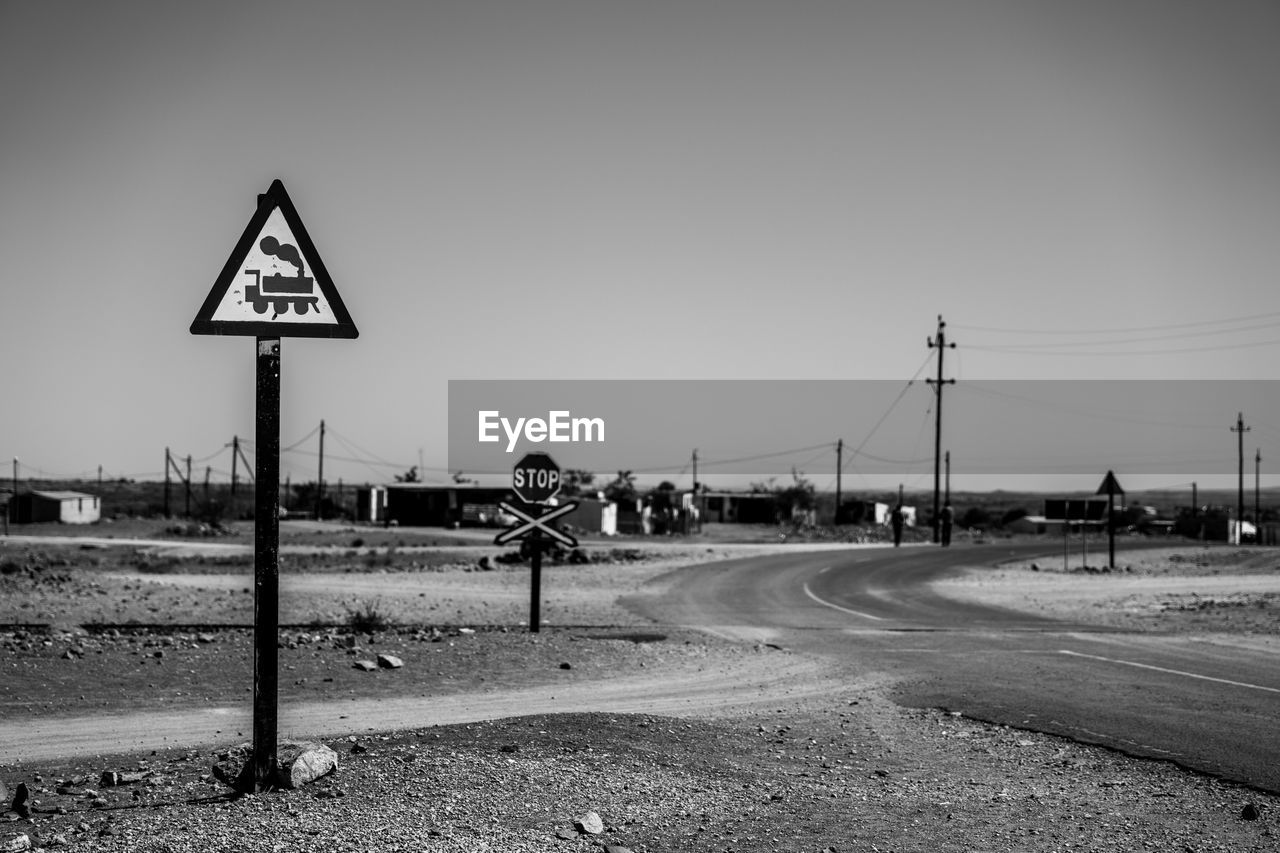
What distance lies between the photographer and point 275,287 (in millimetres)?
6277

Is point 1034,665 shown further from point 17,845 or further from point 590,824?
point 17,845

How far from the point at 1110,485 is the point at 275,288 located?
103 feet

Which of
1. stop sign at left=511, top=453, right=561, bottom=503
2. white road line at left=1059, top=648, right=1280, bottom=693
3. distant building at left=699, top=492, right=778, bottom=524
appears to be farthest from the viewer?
distant building at left=699, top=492, right=778, bottom=524

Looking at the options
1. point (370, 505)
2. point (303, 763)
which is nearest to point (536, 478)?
point (303, 763)

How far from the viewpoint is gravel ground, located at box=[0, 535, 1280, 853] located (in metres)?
5.89

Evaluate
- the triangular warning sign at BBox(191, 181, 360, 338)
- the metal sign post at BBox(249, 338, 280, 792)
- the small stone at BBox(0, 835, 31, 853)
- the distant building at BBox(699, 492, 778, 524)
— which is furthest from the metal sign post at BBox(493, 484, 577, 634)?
the distant building at BBox(699, 492, 778, 524)

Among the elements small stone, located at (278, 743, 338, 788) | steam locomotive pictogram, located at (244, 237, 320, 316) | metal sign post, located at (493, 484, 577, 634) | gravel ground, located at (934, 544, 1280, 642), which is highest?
steam locomotive pictogram, located at (244, 237, 320, 316)

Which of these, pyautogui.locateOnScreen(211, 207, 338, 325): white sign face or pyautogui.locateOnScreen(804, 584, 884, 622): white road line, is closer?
pyautogui.locateOnScreen(211, 207, 338, 325): white sign face

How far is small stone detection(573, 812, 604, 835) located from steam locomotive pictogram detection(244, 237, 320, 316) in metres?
3.01

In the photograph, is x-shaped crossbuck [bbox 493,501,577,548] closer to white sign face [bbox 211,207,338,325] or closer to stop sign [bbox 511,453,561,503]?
stop sign [bbox 511,453,561,503]

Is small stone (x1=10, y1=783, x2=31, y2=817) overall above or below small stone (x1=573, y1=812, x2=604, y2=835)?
above

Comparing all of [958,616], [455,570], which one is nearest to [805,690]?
[958,616]

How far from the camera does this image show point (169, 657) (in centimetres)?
1273

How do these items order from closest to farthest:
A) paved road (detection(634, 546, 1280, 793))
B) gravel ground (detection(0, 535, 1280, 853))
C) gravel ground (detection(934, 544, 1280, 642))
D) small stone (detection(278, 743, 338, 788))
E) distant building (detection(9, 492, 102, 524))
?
gravel ground (detection(0, 535, 1280, 853)) < small stone (detection(278, 743, 338, 788)) < paved road (detection(634, 546, 1280, 793)) < gravel ground (detection(934, 544, 1280, 642)) < distant building (detection(9, 492, 102, 524))
